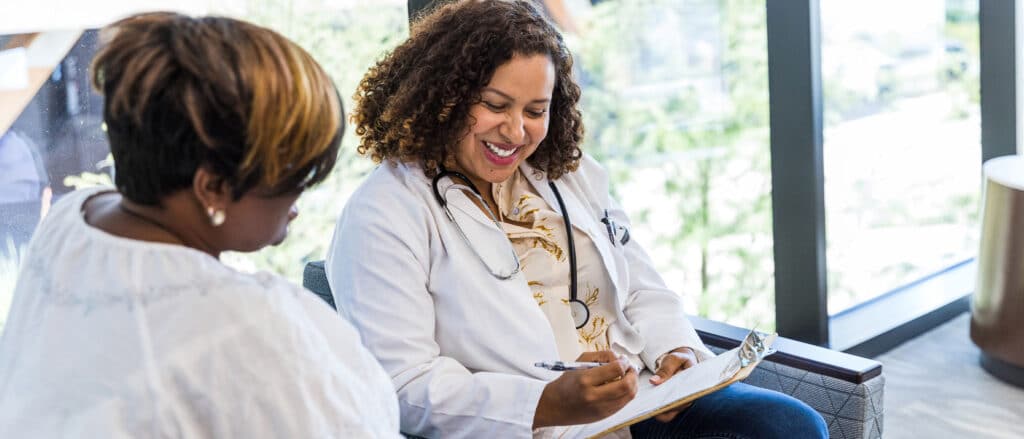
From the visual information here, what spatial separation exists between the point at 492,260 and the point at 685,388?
39 cm

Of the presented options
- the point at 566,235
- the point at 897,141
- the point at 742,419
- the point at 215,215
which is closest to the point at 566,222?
the point at 566,235

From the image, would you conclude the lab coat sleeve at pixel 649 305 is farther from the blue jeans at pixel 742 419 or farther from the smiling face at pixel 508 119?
the smiling face at pixel 508 119

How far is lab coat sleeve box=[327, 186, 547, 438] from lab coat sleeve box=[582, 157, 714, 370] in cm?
43

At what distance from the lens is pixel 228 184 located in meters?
0.94

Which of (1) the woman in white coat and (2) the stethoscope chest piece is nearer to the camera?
(1) the woman in white coat

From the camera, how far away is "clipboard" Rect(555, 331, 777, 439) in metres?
1.55

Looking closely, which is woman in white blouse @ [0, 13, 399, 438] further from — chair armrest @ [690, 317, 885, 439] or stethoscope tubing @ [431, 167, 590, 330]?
chair armrest @ [690, 317, 885, 439]

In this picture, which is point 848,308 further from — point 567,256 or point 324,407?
point 324,407

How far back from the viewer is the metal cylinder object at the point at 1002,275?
311 cm

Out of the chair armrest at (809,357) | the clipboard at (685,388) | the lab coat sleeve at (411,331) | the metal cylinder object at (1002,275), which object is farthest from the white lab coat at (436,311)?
the metal cylinder object at (1002,275)

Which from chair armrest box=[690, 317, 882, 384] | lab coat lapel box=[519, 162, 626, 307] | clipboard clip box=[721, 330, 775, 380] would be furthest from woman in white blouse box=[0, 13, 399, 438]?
chair armrest box=[690, 317, 882, 384]

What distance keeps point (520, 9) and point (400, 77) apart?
0.26 m

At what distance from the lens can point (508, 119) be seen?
1.82 m

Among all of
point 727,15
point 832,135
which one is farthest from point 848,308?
point 727,15
